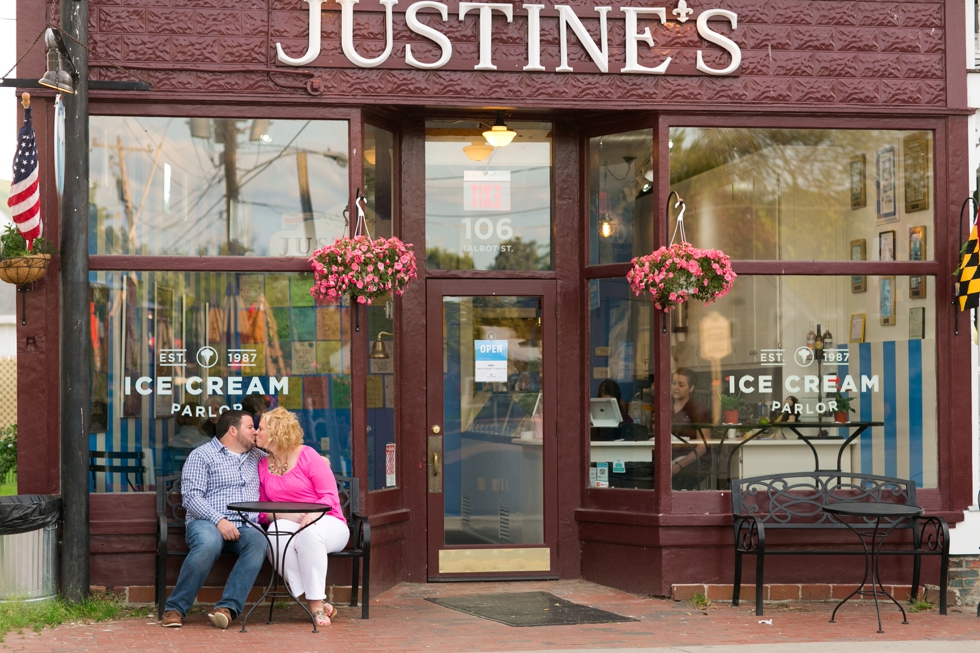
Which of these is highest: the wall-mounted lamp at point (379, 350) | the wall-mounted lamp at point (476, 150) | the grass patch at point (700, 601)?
the wall-mounted lamp at point (476, 150)

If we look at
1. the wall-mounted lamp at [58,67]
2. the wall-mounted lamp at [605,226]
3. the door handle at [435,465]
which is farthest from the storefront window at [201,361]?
the wall-mounted lamp at [605,226]

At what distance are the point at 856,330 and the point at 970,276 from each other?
97cm

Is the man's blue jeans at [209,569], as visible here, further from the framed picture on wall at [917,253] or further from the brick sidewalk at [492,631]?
the framed picture on wall at [917,253]

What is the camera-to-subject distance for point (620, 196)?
31.1 ft

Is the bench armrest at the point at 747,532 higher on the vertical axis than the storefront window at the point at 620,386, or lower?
lower

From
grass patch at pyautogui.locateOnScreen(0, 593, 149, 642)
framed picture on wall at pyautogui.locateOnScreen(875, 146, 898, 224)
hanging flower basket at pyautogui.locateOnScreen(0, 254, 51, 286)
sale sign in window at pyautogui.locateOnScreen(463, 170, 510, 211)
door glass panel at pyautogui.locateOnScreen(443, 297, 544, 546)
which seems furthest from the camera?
sale sign in window at pyautogui.locateOnScreen(463, 170, 510, 211)

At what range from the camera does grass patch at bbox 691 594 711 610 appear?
340 inches

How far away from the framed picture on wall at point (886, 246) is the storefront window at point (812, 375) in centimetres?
19

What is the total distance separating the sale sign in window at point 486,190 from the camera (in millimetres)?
9586

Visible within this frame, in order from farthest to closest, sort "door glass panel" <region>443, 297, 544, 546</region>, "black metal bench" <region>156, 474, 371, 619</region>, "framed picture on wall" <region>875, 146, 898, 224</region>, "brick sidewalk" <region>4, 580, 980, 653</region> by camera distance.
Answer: "door glass panel" <region>443, 297, 544, 546</region>
"framed picture on wall" <region>875, 146, 898, 224</region>
"black metal bench" <region>156, 474, 371, 619</region>
"brick sidewalk" <region>4, 580, 980, 653</region>

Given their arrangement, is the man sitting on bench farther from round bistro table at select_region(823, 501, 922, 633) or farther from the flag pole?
round bistro table at select_region(823, 501, 922, 633)

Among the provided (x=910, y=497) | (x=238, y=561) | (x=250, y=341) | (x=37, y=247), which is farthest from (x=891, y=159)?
(x=37, y=247)

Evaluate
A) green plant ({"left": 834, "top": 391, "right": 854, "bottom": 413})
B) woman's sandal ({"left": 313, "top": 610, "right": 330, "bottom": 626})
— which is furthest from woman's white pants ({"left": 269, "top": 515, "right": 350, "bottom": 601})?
green plant ({"left": 834, "top": 391, "right": 854, "bottom": 413})

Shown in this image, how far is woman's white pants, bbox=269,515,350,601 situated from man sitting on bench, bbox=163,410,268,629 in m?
0.14
